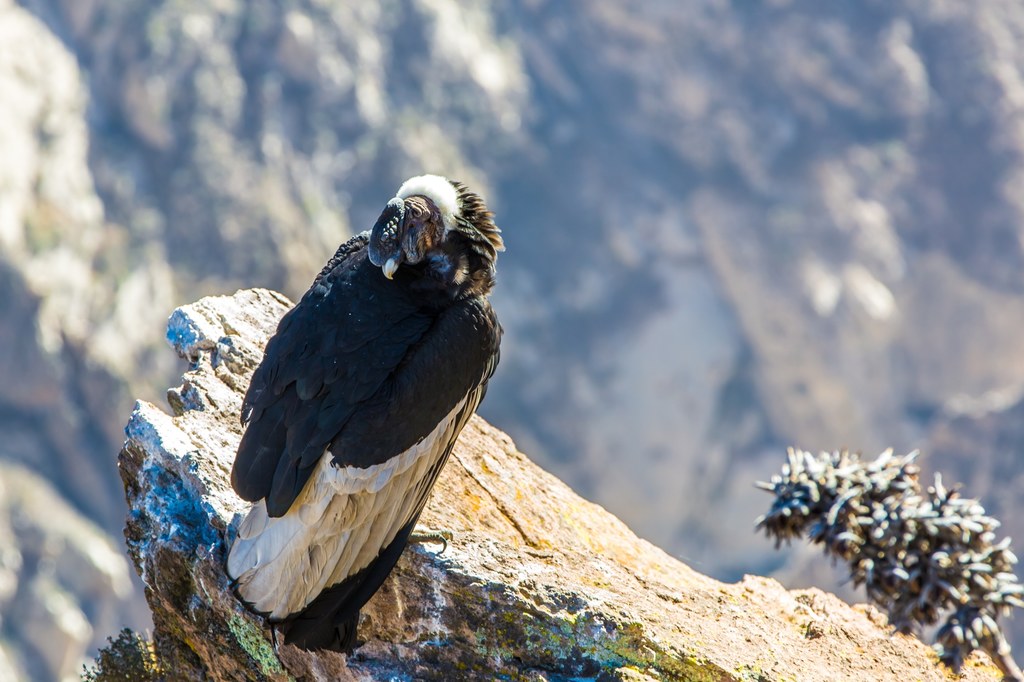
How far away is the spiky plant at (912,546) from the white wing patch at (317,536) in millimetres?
3012

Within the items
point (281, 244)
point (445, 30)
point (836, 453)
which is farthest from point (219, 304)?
point (445, 30)

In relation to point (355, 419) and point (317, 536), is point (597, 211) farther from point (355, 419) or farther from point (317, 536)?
point (317, 536)

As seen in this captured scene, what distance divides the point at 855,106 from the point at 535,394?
35728 mm

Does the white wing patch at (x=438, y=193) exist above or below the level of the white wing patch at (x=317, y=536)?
above

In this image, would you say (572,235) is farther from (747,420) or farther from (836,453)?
(836,453)

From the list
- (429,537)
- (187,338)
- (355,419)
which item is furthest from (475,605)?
(187,338)

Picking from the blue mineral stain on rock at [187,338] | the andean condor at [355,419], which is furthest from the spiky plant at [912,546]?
the blue mineral stain on rock at [187,338]

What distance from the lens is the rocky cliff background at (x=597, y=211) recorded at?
74875 millimetres

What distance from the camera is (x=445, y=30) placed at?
294 feet

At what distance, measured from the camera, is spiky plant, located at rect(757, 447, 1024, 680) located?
23.1 feet

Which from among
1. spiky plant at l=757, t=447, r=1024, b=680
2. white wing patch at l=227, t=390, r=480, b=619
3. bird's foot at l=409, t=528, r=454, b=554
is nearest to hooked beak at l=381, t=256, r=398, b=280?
white wing patch at l=227, t=390, r=480, b=619

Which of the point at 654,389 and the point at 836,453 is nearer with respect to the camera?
the point at 836,453

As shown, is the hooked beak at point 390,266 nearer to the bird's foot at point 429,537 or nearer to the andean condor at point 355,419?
the andean condor at point 355,419

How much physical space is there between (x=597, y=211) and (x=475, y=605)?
85.6m
